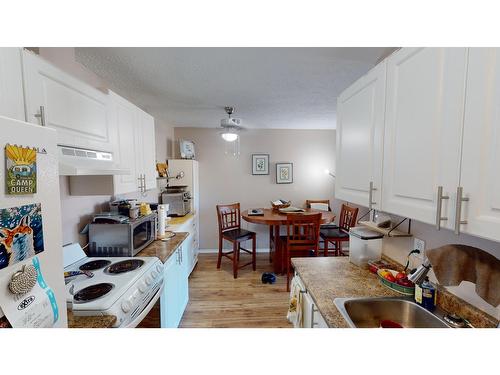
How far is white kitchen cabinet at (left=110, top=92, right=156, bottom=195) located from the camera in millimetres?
1622

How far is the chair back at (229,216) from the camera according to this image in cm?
341

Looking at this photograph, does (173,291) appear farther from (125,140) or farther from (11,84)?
(11,84)

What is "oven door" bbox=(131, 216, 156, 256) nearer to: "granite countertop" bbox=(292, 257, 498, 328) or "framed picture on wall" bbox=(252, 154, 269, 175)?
"granite countertop" bbox=(292, 257, 498, 328)

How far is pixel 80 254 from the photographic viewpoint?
157cm

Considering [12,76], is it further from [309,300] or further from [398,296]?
[398,296]

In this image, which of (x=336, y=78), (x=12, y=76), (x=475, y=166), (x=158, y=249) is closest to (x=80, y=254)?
(x=158, y=249)

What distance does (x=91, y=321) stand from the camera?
97 cm

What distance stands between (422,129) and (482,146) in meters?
0.23

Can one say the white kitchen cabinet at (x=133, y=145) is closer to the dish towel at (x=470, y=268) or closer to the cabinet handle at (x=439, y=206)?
the cabinet handle at (x=439, y=206)

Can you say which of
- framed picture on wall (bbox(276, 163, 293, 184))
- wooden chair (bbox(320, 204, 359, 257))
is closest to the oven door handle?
wooden chair (bbox(320, 204, 359, 257))

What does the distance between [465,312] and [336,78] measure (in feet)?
5.87

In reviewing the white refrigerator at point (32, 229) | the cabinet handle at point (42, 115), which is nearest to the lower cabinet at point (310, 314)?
the white refrigerator at point (32, 229)

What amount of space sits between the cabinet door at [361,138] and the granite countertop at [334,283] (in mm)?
484

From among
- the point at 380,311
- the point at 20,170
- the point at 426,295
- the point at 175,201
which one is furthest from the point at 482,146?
the point at 175,201
